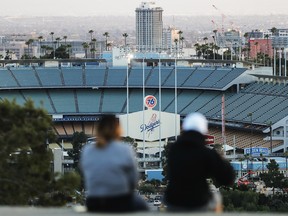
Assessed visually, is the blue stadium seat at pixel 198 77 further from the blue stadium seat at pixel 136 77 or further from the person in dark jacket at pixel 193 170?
the person in dark jacket at pixel 193 170

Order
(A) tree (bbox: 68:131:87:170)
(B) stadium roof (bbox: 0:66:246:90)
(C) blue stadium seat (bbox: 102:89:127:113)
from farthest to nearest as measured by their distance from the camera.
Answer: (B) stadium roof (bbox: 0:66:246:90), (C) blue stadium seat (bbox: 102:89:127:113), (A) tree (bbox: 68:131:87:170)

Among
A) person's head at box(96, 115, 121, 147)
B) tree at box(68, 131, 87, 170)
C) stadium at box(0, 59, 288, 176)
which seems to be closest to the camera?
person's head at box(96, 115, 121, 147)

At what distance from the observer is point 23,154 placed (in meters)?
21.6

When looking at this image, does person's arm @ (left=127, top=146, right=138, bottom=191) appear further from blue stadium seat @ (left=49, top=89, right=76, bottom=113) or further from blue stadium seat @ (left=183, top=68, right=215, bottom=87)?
blue stadium seat @ (left=183, top=68, right=215, bottom=87)

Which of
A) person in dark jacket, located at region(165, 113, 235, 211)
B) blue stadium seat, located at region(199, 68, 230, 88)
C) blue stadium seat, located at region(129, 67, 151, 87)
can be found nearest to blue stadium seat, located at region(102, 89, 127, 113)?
blue stadium seat, located at region(129, 67, 151, 87)

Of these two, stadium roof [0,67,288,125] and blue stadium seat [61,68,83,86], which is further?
blue stadium seat [61,68,83,86]

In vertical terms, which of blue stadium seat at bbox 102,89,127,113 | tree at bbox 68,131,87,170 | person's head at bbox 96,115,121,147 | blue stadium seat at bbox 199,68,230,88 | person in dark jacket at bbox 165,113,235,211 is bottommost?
person in dark jacket at bbox 165,113,235,211

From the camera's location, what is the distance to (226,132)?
7788cm

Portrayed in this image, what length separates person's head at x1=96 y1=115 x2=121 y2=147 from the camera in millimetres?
11531

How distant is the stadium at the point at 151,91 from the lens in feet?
259

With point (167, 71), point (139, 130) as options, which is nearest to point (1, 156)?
point (139, 130)

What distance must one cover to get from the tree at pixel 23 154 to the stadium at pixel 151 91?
177ft

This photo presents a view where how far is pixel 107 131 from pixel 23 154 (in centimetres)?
1025

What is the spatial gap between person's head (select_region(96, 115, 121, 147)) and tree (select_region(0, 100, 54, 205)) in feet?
27.5
